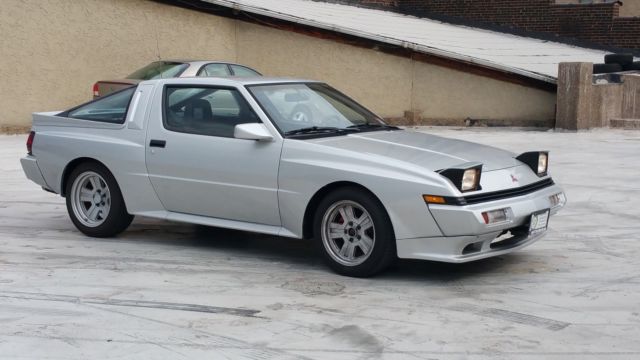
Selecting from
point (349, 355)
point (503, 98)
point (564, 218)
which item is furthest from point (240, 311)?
point (503, 98)

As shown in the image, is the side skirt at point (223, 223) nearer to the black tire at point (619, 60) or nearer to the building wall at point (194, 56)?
the building wall at point (194, 56)

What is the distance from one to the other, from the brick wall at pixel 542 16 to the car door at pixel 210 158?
16.9 meters

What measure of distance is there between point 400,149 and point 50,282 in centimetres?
276

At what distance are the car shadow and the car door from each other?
1.72ft

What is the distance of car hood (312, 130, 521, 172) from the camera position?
22.1ft

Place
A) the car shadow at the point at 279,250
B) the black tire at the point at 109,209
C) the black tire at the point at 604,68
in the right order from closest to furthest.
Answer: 1. the car shadow at the point at 279,250
2. the black tire at the point at 109,209
3. the black tire at the point at 604,68

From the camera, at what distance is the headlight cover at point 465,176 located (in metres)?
6.41

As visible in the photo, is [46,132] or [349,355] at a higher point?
[46,132]

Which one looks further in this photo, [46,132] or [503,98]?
[503,98]

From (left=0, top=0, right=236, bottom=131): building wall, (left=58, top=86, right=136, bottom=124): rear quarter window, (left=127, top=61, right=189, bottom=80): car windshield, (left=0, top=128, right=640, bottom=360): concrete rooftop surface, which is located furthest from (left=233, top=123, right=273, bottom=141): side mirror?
(left=0, top=0, right=236, bottom=131): building wall

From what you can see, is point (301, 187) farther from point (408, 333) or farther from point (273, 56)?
point (273, 56)

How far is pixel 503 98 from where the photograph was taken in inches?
739

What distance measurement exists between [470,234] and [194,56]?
47.2 ft

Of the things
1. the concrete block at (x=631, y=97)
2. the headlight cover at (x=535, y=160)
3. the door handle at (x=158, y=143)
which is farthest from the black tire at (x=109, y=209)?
the concrete block at (x=631, y=97)
